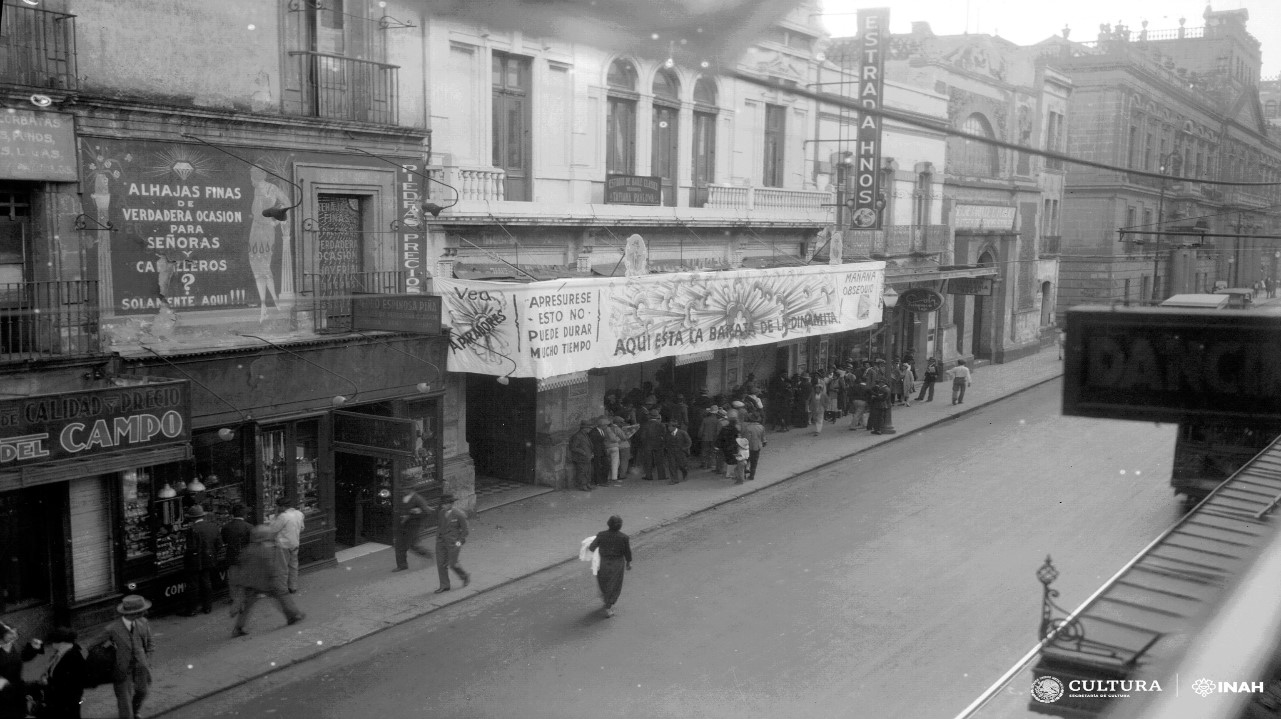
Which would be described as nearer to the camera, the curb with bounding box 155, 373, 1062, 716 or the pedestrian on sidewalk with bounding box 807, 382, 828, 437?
the curb with bounding box 155, 373, 1062, 716

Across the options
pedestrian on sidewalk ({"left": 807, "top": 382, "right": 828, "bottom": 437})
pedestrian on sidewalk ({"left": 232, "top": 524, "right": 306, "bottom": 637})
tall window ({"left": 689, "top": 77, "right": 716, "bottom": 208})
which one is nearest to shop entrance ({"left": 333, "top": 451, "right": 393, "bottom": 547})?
pedestrian on sidewalk ({"left": 232, "top": 524, "right": 306, "bottom": 637})

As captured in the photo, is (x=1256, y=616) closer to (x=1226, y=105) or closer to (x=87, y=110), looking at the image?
(x=87, y=110)

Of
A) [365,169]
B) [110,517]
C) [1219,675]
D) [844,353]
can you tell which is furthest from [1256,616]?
[844,353]

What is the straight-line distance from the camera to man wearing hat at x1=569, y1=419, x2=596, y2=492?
67.6ft

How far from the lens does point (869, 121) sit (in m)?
27.8

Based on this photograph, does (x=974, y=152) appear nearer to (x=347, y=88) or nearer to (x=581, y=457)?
(x=581, y=457)

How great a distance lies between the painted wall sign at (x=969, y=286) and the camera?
1394 inches

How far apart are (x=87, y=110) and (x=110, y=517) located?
16.0 feet

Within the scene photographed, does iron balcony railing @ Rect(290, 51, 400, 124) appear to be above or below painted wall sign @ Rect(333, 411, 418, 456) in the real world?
above

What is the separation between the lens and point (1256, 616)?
1.67 metres

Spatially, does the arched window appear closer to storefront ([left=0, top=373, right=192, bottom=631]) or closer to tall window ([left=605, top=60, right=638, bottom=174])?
tall window ([left=605, top=60, right=638, bottom=174])

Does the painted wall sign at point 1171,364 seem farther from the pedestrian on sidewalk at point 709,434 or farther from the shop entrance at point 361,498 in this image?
the pedestrian on sidewalk at point 709,434

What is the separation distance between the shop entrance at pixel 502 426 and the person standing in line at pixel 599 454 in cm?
121

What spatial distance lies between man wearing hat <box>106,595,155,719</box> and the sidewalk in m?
0.38
